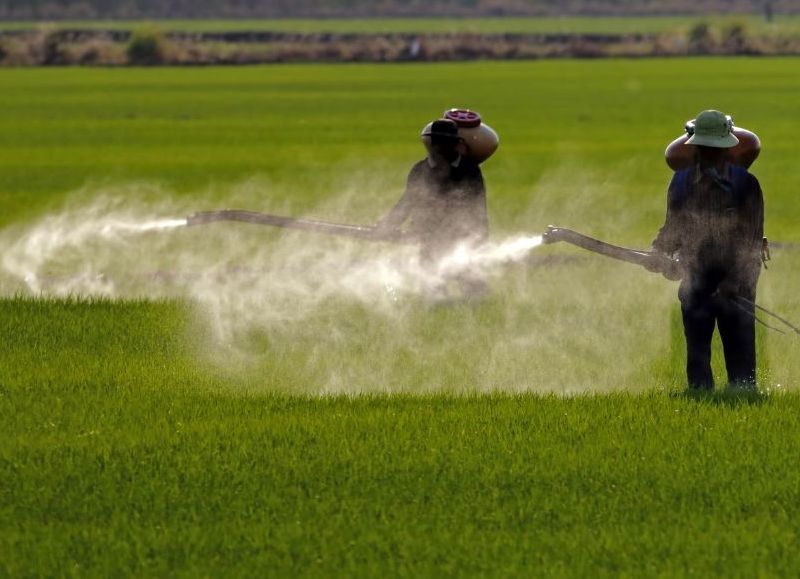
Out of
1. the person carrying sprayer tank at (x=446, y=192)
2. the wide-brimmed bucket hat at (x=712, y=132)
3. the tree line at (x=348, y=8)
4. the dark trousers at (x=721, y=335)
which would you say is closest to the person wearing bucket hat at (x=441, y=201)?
the person carrying sprayer tank at (x=446, y=192)

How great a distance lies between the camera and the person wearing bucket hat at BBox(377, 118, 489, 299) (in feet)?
48.2

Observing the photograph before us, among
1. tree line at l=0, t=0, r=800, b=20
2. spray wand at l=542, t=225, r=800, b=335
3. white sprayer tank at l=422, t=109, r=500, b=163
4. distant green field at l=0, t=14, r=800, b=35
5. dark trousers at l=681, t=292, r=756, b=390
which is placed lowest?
A: dark trousers at l=681, t=292, r=756, b=390

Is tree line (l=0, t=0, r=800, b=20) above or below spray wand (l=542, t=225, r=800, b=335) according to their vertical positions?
above

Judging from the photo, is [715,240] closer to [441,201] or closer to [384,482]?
[384,482]

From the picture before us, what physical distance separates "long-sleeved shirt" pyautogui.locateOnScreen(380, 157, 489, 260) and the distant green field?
100790 mm

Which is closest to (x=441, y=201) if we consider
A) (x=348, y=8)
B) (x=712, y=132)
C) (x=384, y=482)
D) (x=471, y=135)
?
(x=471, y=135)

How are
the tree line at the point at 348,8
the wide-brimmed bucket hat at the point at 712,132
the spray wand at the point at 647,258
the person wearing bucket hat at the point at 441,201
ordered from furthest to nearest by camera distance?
1. the tree line at the point at 348,8
2. the person wearing bucket hat at the point at 441,201
3. the spray wand at the point at 647,258
4. the wide-brimmed bucket hat at the point at 712,132

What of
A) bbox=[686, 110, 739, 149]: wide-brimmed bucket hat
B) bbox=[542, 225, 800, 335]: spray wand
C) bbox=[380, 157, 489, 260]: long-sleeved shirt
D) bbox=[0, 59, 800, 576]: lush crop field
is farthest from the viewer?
bbox=[380, 157, 489, 260]: long-sleeved shirt

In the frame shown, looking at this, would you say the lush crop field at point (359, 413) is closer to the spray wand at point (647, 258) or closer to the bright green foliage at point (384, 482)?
the bright green foliage at point (384, 482)

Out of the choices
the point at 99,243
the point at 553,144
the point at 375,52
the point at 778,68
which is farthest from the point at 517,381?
the point at 375,52

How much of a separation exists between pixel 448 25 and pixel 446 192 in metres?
120

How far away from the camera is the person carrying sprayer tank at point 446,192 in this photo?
14688mm

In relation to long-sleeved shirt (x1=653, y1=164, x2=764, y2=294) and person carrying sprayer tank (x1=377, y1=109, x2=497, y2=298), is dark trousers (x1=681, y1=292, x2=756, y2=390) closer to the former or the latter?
long-sleeved shirt (x1=653, y1=164, x2=764, y2=294)

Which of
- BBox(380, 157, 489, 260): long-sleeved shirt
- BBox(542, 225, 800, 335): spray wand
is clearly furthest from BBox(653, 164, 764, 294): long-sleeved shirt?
BBox(380, 157, 489, 260): long-sleeved shirt
